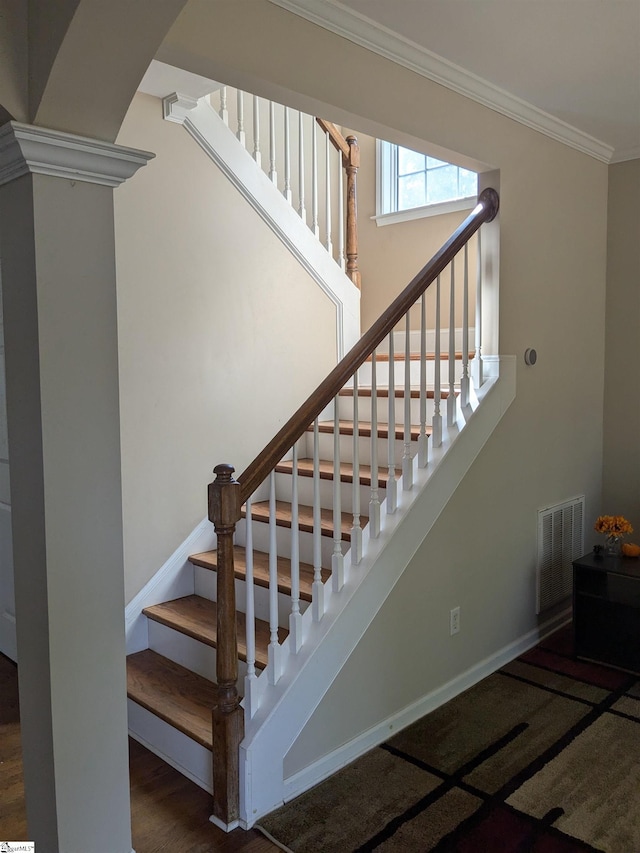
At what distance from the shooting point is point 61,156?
1.61m

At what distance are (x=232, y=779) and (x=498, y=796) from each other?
86 cm

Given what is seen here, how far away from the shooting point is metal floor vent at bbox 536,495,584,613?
3379mm

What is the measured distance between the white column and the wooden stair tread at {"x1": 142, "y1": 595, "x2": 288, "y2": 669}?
724mm

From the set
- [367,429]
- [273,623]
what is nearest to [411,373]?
[367,429]

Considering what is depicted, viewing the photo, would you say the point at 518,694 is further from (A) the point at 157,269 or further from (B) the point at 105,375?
(A) the point at 157,269

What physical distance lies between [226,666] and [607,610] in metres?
1.94

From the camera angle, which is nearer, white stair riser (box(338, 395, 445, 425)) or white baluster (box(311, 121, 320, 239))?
white stair riser (box(338, 395, 445, 425))

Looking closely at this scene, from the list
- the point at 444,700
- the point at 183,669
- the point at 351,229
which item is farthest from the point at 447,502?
the point at 351,229

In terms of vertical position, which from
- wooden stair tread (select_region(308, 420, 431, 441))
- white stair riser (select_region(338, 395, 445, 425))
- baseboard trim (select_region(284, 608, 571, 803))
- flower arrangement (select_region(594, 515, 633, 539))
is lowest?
baseboard trim (select_region(284, 608, 571, 803))

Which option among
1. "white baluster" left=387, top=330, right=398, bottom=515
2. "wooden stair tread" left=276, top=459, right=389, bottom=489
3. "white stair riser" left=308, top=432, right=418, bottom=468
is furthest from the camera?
"white stair riser" left=308, top=432, right=418, bottom=468

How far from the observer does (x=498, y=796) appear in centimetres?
220

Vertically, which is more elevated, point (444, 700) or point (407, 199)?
point (407, 199)

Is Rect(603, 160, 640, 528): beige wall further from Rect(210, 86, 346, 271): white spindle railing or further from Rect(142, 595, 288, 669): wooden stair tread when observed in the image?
Rect(142, 595, 288, 669): wooden stair tread

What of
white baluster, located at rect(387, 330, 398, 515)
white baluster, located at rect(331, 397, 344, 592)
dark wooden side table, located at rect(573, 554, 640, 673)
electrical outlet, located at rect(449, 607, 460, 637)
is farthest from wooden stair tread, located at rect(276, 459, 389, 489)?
dark wooden side table, located at rect(573, 554, 640, 673)
